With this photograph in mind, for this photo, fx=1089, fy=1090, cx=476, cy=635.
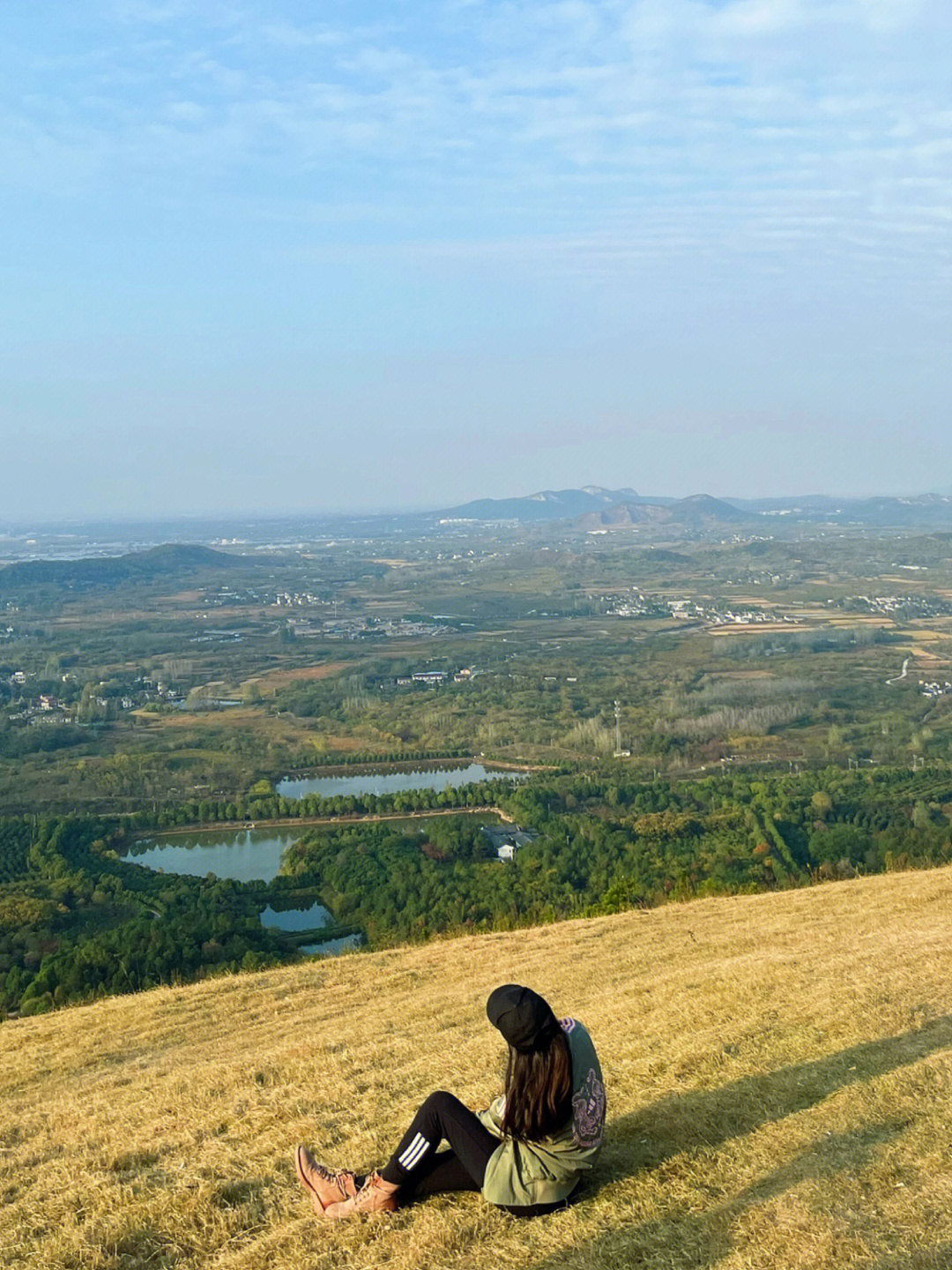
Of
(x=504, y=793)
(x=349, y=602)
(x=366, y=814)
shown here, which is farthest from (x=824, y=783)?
(x=349, y=602)

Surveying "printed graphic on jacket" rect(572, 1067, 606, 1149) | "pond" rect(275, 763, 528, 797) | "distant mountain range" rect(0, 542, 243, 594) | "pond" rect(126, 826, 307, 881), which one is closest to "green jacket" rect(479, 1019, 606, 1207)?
"printed graphic on jacket" rect(572, 1067, 606, 1149)

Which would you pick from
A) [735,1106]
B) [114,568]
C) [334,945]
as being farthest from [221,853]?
[114,568]

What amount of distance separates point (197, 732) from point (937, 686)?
4092 cm

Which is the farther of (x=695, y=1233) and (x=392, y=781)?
(x=392, y=781)

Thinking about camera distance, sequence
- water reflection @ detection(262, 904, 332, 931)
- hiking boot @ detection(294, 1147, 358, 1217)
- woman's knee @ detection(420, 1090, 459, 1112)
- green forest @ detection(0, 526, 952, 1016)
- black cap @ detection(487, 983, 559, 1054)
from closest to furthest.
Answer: black cap @ detection(487, 983, 559, 1054)
woman's knee @ detection(420, 1090, 459, 1112)
hiking boot @ detection(294, 1147, 358, 1217)
green forest @ detection(0, 526, 952, 1016)
water reflection @ detection(262, 904, 332, 931)

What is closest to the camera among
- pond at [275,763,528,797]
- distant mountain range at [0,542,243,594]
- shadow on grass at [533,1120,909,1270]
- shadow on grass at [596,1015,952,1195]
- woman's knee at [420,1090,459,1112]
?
shadow on grass at [533,1120,909,1270]

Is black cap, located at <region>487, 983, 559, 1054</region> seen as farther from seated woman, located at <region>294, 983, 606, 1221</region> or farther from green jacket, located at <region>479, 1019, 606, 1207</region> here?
green jacket, located at <region>479, 1019, 606, 1207</region>

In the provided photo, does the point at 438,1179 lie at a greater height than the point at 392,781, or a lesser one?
greater

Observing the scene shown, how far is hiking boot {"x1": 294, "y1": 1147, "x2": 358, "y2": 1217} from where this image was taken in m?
5.04

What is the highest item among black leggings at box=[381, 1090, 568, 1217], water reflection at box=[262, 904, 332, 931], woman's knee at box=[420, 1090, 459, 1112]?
woman's knee at box=[420, 1090, 459, 1112]

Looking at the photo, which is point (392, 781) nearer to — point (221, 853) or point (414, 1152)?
point (221, 853)

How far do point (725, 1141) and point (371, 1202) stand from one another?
5.87 ft

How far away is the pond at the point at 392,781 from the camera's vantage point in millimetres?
44125

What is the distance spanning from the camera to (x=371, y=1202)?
196 inches
